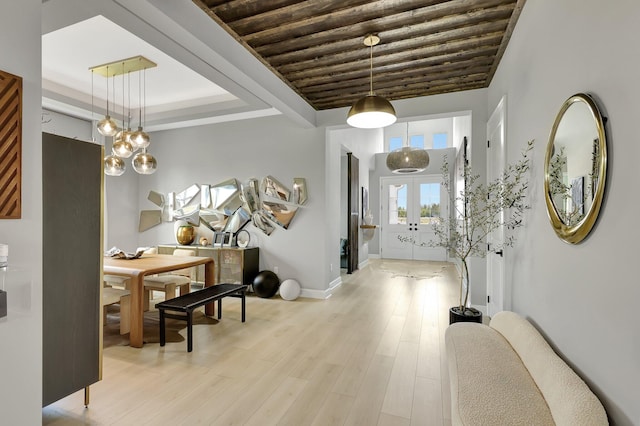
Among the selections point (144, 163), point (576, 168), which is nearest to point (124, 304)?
point (144, 163)

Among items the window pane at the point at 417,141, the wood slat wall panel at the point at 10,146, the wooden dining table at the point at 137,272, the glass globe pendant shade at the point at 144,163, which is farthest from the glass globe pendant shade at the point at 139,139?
the window pane at the point at 417,141

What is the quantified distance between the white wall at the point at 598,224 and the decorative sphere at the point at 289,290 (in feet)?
10.6

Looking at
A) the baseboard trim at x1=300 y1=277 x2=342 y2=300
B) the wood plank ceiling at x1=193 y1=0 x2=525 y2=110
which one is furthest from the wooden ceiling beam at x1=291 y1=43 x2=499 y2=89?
the baseboard trim at x1=300 y1=277 x2=342 y2=300

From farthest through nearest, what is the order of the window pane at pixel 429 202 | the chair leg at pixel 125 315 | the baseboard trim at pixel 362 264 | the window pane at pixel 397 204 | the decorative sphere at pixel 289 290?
the window pane at pixel 397 204 → the window pane at pixel 429 202 → the baseboard trim at pixel 362 264 → the decorative sphere at pixel 289 290 → the chair leg at pixel 125 315

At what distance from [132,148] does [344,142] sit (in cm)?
384

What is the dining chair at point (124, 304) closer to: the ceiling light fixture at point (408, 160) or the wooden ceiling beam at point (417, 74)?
the wooden ceiling beam at point (417, 74)

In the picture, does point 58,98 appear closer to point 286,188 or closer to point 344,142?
point 286,188

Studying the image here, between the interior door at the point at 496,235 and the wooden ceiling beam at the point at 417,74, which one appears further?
the wooden ceiling beam at the point at 417,74

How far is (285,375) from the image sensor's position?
2555mm

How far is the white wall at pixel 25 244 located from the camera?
1.53 meters

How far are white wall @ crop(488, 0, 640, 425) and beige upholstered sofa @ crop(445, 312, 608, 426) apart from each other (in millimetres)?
112

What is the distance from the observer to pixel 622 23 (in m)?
1.18

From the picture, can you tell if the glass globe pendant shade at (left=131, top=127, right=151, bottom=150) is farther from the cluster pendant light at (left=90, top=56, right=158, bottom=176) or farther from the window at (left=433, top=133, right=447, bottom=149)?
the window at (left=433, top=133, right=447, bottom=149)

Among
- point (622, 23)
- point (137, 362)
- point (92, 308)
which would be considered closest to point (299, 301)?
point (137, 362)
